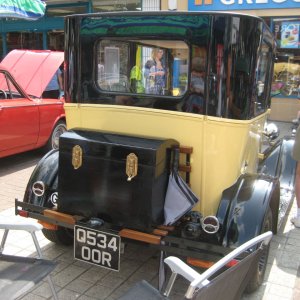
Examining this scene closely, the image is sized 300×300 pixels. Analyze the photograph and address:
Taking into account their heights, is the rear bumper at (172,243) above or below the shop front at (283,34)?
below

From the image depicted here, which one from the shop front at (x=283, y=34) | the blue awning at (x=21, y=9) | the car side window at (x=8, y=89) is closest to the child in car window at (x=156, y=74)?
the car side window at (x=8, y=89)

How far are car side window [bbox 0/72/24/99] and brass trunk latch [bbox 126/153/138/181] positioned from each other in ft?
13.1

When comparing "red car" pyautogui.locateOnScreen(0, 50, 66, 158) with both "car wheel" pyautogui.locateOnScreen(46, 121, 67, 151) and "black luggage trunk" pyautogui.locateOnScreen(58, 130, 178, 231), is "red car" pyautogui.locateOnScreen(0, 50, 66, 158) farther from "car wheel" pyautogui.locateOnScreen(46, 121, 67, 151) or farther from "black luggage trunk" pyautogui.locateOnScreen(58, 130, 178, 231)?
"black luggage trunk" pyautogui.locateOnScreen(58, 130, 178, 231)

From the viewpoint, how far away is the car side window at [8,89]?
6.03 metres

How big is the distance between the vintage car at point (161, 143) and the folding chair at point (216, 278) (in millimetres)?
442

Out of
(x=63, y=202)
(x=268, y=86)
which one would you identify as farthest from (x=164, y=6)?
(x=63, y=202)

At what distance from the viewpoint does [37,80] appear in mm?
6777

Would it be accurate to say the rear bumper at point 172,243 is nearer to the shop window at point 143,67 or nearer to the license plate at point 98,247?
the license plate at point 98,247

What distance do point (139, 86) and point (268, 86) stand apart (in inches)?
62.8

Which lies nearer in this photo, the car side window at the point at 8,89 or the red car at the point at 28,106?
the red car at the point at 28,106

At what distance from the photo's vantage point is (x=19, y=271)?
2.50 m

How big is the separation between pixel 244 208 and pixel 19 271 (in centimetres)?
149

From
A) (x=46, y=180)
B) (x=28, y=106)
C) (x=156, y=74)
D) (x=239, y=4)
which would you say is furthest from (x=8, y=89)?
(x=239, y=4)

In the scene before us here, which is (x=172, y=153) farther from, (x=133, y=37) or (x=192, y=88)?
(x=133, y=37)
